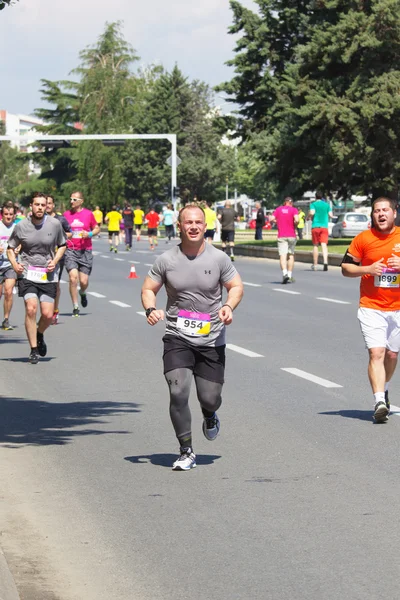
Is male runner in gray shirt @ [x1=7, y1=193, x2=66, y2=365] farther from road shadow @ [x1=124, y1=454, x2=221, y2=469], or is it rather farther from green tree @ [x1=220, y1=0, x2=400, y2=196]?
green tree @ [x1=220, y1=0, x2=400, y2=196]

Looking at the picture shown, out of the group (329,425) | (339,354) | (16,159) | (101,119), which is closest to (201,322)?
(329,425)

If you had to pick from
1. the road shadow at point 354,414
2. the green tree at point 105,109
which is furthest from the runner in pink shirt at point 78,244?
the green tree at point 105,109

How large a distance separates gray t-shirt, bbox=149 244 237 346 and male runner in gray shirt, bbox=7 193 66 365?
6.38 meters

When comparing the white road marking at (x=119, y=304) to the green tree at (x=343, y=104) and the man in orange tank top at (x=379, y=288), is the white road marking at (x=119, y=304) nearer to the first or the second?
the man in orange tank top at (x=379, y=288)

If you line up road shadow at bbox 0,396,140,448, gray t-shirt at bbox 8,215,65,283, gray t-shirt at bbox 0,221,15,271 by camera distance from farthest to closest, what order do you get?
gray t-shirt at bbox 0,221,15,271
gray t-shirt at bbox 8,215,65,283
road shadow at bbox 0,396,140,448

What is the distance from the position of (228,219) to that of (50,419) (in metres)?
28.3

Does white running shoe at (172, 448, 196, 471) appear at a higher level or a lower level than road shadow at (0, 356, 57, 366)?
higher

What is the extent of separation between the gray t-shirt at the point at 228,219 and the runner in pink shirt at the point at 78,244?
1790 centimetres

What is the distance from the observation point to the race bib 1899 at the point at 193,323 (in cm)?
777

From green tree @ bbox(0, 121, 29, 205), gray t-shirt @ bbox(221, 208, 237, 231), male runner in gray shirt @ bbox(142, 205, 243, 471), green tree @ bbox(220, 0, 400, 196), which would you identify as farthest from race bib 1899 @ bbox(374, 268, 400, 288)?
green tree @ bbox(0, 121, 29, 205)

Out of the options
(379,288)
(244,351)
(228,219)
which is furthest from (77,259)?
(228,219)

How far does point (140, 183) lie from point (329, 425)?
299 ft

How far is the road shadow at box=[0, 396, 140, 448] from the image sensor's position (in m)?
8.99

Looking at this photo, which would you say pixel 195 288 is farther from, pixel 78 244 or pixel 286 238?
pixel 286 238
